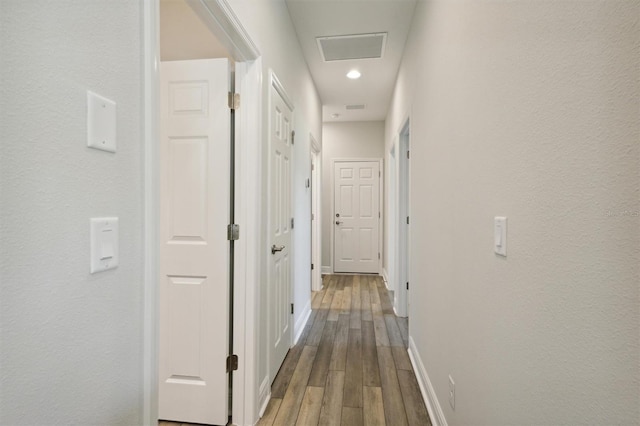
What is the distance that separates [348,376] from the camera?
2236 mm

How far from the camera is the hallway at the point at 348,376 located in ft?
5.96

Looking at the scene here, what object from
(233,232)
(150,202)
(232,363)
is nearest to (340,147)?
(233,232)

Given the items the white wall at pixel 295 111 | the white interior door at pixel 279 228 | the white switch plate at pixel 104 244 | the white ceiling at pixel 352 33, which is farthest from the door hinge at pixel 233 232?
the white ceiling at pixel 352 33

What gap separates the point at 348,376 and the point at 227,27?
2197 millimetres

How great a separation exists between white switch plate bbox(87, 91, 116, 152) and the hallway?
1.67 metres

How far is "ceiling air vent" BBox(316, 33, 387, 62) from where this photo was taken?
2.85 meters

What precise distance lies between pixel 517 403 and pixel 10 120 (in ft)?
4.19

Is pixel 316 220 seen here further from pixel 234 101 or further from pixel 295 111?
pixel 234 101

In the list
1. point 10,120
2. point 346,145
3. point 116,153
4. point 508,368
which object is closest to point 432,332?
point 508,368

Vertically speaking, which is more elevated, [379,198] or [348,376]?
[379,198]

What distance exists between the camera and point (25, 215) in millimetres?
531

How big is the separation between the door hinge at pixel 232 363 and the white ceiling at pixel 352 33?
2448mm

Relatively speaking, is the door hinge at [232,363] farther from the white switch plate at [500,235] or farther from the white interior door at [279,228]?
the white switch plate at [500,235]

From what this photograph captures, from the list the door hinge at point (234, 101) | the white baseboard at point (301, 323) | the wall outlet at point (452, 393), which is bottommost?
the white baseboard at point (301, 323)
